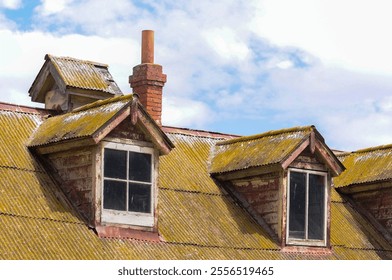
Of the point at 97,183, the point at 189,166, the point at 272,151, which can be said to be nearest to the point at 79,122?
the point at 97,183

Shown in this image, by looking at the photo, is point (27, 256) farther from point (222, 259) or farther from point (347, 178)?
point (347, 178)

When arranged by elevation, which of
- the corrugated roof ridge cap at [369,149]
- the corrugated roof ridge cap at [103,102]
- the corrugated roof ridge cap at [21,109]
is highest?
the corrugated roof ridge cap at [369,149]

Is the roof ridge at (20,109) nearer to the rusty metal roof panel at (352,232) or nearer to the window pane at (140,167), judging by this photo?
the window pane at (140,167)

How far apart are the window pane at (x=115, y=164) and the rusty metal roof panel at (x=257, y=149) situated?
3.64 m

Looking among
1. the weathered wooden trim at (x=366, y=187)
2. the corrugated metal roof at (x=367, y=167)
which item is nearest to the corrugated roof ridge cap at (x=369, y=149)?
the corrugated metal roof at (x=367, y=167)

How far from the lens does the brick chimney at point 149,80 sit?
26531 millimetres

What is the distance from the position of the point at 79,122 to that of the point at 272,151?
182 inches

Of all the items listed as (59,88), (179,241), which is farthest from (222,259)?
(59,88)

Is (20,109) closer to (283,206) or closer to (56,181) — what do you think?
(56,181)

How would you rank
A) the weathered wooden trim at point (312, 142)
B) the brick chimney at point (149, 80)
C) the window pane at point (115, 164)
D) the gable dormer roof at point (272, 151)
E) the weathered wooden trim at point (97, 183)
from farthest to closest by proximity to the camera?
the brick chimney at point (149, 80) < the weathered wooden trim at point (312, 142) < the gable dormer roof at point (272, 151) < the window pane at point (115, 164) < the weathered wooden trim at point (97, 183)

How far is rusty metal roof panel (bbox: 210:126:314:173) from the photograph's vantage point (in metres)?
24.4

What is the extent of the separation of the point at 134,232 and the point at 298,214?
170 inches

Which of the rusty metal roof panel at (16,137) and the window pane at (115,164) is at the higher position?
the rusty metal roof panel at (16,137)

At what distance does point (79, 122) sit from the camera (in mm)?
22391
